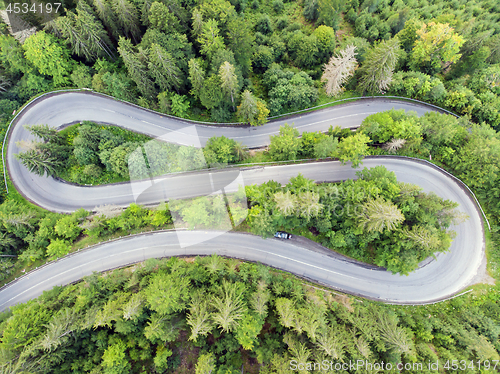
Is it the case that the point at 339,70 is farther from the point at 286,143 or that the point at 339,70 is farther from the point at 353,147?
the point at 286,143

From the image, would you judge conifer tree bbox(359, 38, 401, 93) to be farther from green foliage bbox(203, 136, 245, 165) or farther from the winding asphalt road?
green foliage bbox(203, 136, 245, 165)

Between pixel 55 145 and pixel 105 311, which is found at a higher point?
pixel 55 145

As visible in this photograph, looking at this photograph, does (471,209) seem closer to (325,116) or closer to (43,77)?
(325,116)

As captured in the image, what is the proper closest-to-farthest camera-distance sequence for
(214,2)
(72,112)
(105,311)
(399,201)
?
(105,311) < (399,201) < (214,2) < (72,112)

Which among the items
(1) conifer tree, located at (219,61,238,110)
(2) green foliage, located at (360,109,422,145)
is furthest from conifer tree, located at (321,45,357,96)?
(1) conifer tree, located at (219,61,238,110)

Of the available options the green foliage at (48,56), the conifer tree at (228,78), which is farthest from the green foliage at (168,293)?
the green foliage at (48,56)

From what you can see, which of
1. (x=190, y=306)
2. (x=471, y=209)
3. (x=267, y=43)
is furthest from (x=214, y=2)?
(x=471, y=209)

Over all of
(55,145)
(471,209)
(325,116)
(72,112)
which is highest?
(72,112)

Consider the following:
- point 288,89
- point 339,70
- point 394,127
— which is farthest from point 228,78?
point 394,127

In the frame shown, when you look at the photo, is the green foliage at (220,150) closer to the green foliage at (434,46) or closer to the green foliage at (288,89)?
the green foliage at (288,89)
